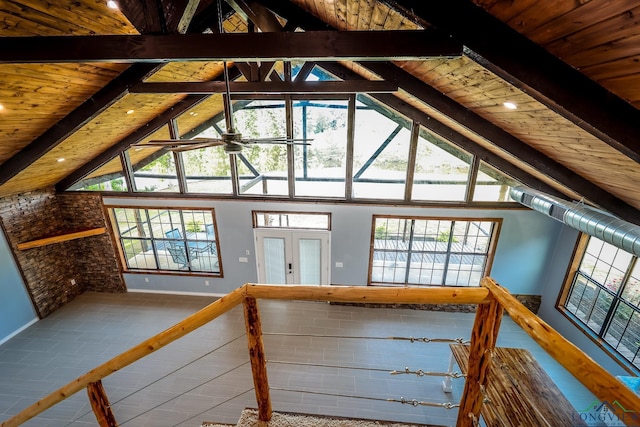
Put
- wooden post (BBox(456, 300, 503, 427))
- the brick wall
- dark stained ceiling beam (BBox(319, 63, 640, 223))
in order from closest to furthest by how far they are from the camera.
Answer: wooden post (BBox(456, 300, 503, 427)), dark stained ceiling beam (BBox(319, 63, 640, 223)), the brick wall

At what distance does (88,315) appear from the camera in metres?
6.15

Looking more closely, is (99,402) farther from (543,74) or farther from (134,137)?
(134,137)

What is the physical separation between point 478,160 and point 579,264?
2707 mm

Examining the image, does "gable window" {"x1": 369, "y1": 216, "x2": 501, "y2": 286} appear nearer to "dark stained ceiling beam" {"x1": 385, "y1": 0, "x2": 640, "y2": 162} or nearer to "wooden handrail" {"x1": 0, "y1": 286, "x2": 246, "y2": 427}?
"dark stained ceiling beam" {"x1": 385, "y1": 0, "x2": 640, "y2": 162}

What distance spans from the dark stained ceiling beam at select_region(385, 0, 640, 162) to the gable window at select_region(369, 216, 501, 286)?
3.79 m

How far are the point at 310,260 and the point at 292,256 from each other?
409 millimetres

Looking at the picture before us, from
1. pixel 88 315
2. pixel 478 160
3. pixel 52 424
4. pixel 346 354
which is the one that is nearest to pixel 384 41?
pixel 478 160

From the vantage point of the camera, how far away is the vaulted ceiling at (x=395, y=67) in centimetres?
201

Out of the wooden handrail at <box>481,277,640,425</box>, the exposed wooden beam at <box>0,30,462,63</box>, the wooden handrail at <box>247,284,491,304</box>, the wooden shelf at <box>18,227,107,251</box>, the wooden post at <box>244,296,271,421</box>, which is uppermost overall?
the exposed wooden beam at <box>0,30,462,63</box>

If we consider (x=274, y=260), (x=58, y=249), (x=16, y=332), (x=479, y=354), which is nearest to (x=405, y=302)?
(x=479, y=354)

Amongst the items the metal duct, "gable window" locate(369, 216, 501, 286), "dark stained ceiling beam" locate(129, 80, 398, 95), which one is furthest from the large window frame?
"dark stained ceiling beam" locate(129, 80, 398, 95)

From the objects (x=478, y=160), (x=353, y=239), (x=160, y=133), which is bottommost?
(x=353, y=239)

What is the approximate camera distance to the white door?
20.4 feet

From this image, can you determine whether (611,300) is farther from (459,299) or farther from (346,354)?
(459,299)
